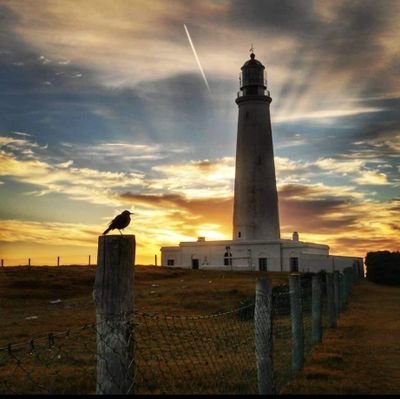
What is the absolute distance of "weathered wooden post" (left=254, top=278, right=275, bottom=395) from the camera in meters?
7.26

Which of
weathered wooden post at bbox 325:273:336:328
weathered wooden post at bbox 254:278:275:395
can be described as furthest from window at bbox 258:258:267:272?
weathered wooden post at bbox 254:278:275:395

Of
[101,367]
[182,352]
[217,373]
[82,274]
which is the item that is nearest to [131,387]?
[101,367]

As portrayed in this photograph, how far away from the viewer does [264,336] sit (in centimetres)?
741

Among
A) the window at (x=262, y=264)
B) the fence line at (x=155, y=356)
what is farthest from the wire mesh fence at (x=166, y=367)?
the window at (x=262, y=264)

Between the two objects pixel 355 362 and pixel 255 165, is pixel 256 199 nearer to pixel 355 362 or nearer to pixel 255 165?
pixel 255 165

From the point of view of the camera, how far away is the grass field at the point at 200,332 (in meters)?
9.80

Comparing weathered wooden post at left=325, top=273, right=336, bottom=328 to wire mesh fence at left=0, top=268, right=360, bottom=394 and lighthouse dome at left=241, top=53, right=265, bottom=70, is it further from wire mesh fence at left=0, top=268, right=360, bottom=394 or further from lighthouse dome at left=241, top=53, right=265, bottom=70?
lighthouse dome at left=241, top=53, right=265, bottom=70

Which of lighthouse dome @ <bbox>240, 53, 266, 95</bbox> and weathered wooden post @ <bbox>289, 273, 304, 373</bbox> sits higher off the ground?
lighthouse dome @ <bbox>240, 53, 266, 95</bbox>

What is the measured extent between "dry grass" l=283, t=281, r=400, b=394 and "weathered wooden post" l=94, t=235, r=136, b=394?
18.1 ft

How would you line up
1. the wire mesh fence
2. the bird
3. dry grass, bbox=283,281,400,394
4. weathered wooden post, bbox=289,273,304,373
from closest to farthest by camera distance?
the bird < the wire mesh fence < dry grass, bbox=283,281,400,394 < weathered wooden post, bbox=289,273,304,373

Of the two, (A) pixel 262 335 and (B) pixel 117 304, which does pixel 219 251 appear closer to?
(A) pixel 262 335

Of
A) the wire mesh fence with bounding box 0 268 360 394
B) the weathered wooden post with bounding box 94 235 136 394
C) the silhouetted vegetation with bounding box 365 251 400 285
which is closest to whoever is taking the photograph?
the weathered wooden post with bounding box 94 235 136 394

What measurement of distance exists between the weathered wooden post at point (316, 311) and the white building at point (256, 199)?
40198 millimetres

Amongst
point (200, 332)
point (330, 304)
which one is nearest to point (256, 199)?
point (330, 304)
